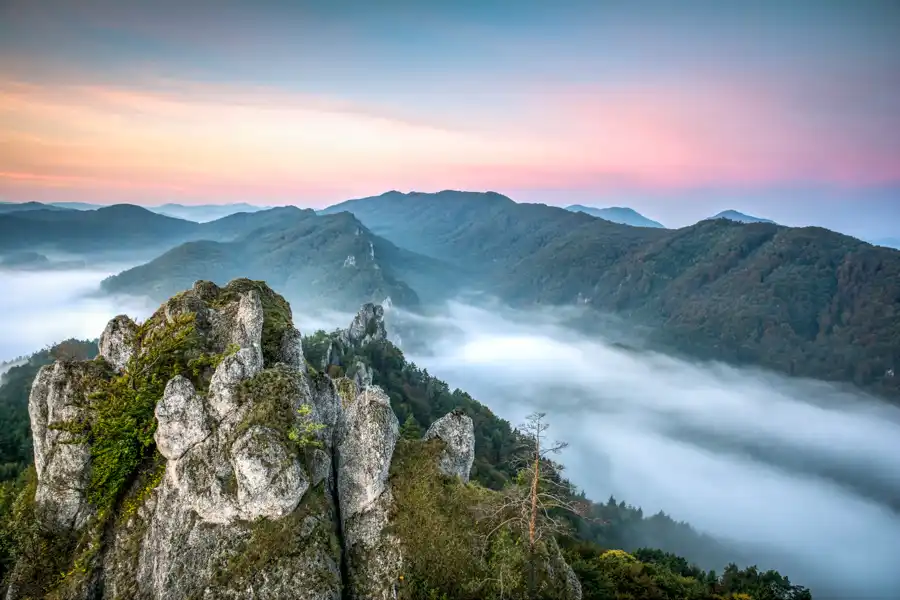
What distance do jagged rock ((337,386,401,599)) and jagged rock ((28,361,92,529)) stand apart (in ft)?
38.7

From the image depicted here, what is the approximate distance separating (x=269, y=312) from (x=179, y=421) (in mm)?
9186

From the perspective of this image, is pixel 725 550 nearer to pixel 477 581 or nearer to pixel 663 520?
pixel 663 520

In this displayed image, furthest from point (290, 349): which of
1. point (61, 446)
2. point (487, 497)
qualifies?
point (487, 497)

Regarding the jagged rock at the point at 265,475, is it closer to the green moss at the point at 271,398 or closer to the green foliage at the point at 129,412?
the green moss at the point at 271,398

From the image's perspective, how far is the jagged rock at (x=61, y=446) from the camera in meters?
22.4

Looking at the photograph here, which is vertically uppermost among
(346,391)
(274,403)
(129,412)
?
(274,403)

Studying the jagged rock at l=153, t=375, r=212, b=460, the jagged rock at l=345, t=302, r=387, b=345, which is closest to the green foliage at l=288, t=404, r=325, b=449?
the jagged rock at l=153, t=375, r=212, b=460

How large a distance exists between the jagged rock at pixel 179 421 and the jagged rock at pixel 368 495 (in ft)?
21.3

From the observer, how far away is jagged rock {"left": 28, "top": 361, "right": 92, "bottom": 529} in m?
22.4

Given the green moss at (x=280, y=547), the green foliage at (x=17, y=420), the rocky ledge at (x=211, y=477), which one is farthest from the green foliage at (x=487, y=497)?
the green foliage at (x=17, y=420)

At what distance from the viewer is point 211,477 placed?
2055 centimetres

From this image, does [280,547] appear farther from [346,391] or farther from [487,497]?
[346,391]

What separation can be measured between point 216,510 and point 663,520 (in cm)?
17559

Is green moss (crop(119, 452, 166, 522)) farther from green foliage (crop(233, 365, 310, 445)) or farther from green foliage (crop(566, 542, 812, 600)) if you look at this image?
green foliage (crop(566, 542, 812, 600))
